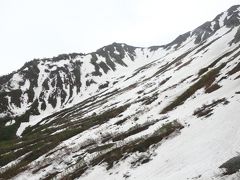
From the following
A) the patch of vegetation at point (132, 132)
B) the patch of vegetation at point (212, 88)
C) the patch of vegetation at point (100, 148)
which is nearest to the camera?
the patch of vegetation at point (100, 148)

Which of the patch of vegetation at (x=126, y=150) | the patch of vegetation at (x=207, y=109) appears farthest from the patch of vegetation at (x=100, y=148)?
the patch of vegetation at (x=207, y=109)

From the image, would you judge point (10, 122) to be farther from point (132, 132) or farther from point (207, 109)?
point (207, 109)

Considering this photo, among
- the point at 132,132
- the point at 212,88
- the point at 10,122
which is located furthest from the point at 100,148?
the point at 10,122

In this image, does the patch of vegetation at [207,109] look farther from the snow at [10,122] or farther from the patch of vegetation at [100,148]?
Result: the snow at [10,122]

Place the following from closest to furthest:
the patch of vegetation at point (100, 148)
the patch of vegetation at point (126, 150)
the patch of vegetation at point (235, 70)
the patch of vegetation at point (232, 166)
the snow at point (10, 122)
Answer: the patch of vegetation at point (232, 166), the patch of vegetation at point (126, 150), the patch of vegetation at point (100, 148), the patch of vegetation at point (235, 70), the snow at point (10, 122)

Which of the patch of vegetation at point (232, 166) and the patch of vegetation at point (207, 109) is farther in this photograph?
the patch of vegetation at point (207, 109)

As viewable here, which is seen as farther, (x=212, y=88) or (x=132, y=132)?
(x=212, y=88)

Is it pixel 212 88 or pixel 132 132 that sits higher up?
pixel 212 88


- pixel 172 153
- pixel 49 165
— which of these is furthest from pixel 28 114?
pixel 172 153

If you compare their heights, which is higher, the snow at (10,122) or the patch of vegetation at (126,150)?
the snow at (10,122)

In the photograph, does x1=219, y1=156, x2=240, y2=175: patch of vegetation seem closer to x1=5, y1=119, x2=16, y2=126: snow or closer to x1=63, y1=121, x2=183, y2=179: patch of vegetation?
x1=63, y1=121, x2=183, y2=179: patch of vegetation

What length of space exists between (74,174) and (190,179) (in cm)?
1341

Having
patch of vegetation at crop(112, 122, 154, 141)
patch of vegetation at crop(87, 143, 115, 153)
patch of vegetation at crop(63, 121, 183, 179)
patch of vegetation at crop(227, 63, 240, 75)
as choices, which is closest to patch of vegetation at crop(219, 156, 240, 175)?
patch of vegetation at crop(63, 121, 183, 179)

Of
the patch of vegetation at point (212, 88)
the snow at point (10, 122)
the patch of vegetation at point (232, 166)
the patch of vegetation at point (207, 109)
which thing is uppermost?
the snow at point (10, 122)
